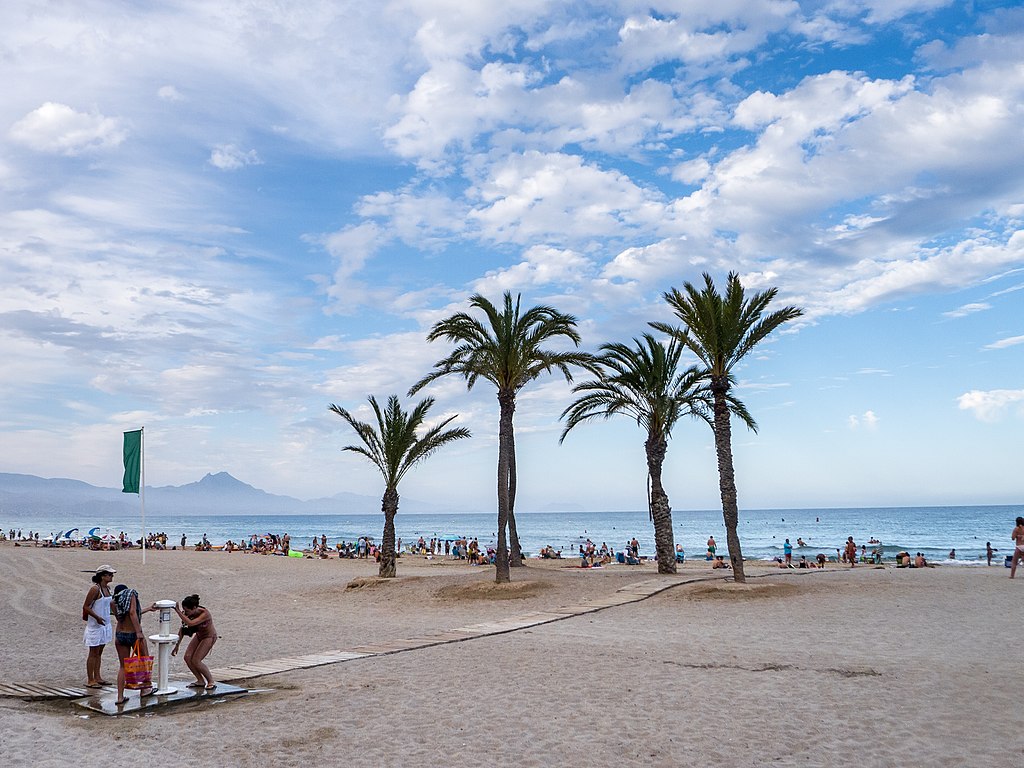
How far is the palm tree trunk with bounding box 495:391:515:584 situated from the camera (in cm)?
2005

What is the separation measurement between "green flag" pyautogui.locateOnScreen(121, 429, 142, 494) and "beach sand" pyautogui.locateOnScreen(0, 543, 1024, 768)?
48.7ft

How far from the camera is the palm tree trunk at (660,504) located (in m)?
22.8

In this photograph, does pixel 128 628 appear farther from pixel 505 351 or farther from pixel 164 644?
pixel 505 351

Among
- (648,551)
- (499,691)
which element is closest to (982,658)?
(499,691)

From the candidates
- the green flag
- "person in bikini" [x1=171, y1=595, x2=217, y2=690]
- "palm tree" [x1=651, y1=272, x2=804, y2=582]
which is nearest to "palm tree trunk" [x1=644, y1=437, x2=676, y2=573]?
"palm tree" [x1=651, y1=272, x2=804, y2=582]

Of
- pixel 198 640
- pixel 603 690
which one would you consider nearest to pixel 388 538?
pixel 198 640

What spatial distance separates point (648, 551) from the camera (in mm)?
68312

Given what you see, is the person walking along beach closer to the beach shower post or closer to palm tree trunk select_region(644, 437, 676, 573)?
the beach shower post

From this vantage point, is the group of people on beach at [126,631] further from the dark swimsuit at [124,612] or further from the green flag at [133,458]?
the green flag at [133,458]

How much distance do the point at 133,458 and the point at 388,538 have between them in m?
12.9

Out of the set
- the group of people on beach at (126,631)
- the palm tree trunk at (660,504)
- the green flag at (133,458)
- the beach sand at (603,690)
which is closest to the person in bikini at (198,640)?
the group of people on beach at (126,631)

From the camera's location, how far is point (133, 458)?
32.1 m

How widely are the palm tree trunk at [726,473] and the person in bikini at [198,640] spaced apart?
43.6ft

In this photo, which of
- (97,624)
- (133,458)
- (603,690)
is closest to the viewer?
(603,690)
